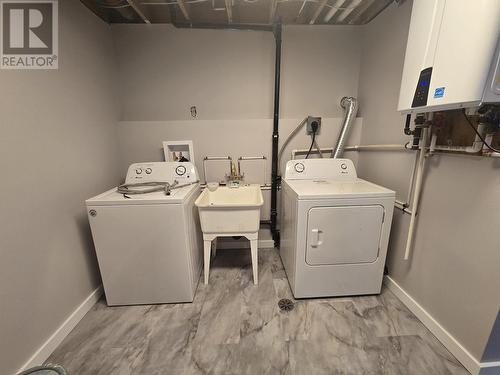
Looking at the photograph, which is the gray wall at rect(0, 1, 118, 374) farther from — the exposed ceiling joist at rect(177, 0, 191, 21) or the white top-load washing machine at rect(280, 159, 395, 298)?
the white top-load washing machine at rect(280, 159, 395, 298)

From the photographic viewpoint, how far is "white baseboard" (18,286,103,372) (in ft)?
4.15

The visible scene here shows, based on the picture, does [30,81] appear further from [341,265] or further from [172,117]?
[341,265]

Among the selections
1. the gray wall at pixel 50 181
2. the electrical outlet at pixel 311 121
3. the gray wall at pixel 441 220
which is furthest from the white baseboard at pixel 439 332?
the gray wall at pixel 50 181

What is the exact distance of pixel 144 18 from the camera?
6.50ft

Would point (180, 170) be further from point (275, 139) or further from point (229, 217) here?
point (275, 139)

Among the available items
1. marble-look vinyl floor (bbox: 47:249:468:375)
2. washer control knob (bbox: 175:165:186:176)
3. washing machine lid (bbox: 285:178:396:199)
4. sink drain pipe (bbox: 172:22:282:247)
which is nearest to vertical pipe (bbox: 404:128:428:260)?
washing machine lid (bbox: 285:178:396:199)

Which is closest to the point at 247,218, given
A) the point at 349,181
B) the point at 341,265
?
the point at 341,265

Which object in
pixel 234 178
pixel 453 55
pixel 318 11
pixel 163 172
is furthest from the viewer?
pixel 234 178

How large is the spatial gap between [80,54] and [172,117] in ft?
2.86

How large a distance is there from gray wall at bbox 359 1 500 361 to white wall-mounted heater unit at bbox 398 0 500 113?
1.45 feet

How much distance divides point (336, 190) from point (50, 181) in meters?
2.02

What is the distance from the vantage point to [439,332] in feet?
4.66

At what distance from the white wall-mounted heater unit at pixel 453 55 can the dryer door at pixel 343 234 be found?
0.78 meters

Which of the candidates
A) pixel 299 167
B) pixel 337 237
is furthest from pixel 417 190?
pixel 299 167
